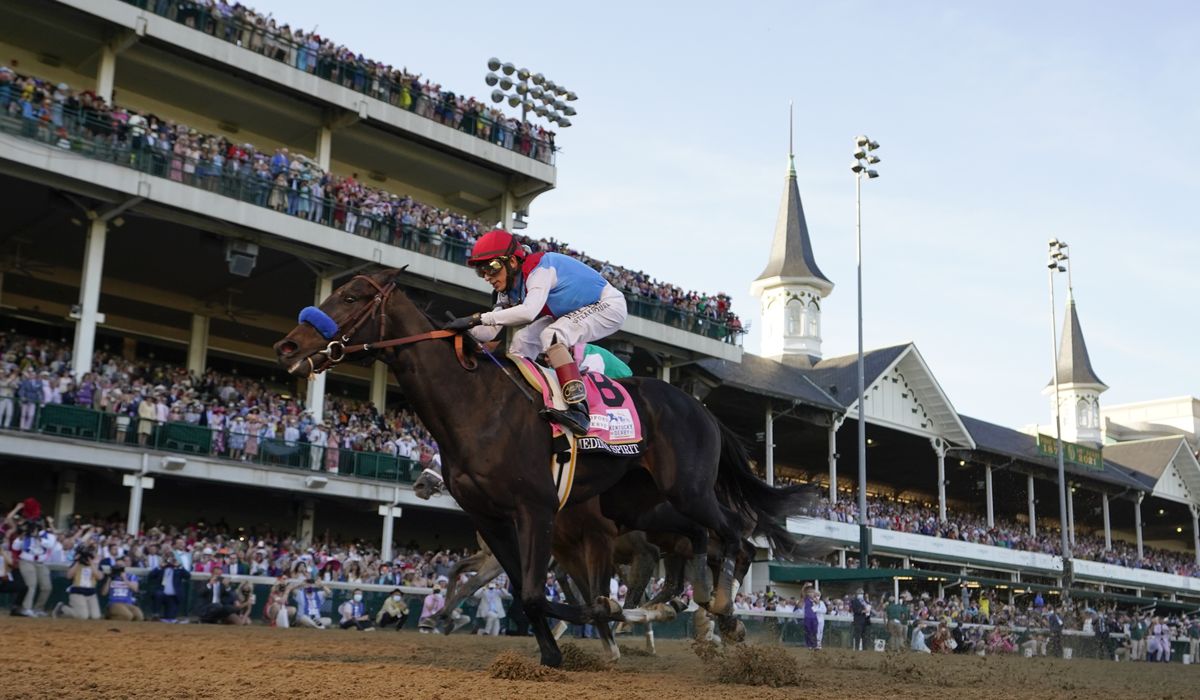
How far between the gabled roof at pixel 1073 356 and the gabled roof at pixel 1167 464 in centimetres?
885

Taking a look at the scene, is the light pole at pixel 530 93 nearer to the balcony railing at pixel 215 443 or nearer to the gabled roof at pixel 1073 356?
A: the balcony railing at pixel 215 443

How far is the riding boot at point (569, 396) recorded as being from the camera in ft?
25.4

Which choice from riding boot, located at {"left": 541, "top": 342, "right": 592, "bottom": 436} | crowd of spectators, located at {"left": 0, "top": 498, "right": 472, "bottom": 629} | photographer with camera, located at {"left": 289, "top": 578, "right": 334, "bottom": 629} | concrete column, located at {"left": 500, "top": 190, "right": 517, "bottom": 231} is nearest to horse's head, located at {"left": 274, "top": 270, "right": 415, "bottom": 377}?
riding boot, located at {"left": 541, "top": 342, "right": 592, "bottom": 436}

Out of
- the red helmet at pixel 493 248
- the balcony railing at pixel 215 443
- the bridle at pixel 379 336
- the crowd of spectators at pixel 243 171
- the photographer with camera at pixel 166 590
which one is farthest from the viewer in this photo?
the crowd of spectators at pixel 243 171

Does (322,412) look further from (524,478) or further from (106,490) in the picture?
(524,478)

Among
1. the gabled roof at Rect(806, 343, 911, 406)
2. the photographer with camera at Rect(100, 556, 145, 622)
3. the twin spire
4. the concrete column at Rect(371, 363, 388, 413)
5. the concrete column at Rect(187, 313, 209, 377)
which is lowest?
the photographer with camera at Rect(100, 556, 145, 622)

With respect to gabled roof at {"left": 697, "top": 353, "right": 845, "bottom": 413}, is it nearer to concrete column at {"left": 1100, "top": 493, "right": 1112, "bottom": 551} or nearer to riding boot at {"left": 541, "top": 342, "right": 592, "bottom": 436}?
concrete column at {"left": 1100, "top": 493, "right": 1112, "bottom": 551}

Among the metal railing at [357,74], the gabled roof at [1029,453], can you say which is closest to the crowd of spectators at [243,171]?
the metal railing at [357,74]

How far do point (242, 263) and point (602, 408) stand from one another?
18345 millimetres

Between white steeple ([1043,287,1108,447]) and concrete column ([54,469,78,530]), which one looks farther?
white steeple ([1043,287,1108,447])

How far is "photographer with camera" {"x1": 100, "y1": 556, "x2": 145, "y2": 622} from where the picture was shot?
52.2ft

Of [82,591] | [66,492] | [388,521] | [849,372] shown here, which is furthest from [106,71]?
[849,372]

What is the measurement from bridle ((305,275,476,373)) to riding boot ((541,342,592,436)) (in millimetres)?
603

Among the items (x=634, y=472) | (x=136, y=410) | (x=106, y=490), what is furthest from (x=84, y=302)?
(x=634, y=472)
